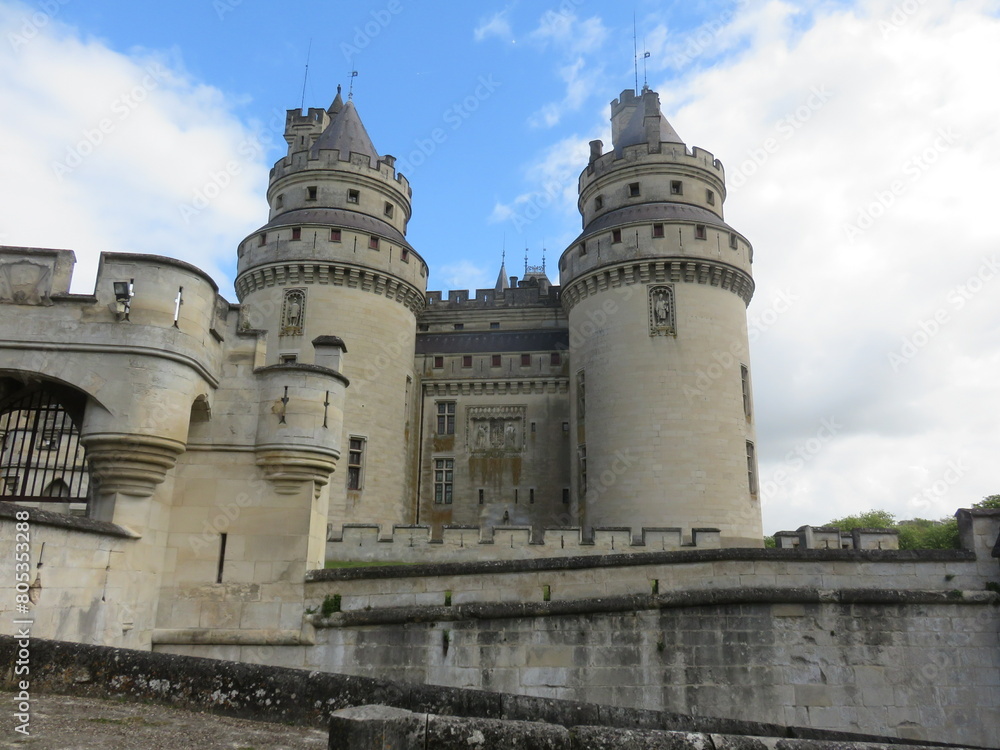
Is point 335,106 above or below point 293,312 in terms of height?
above

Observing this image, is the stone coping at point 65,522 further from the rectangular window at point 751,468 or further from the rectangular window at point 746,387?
the rectangular window at point 746,387

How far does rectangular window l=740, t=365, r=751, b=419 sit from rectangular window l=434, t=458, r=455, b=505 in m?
11.0

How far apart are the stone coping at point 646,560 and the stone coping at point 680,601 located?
421 millimetres

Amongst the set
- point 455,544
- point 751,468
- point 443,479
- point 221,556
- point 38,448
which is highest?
point 443,479

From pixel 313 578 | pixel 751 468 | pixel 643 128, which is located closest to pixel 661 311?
pixel 751 468

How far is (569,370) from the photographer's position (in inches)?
1161

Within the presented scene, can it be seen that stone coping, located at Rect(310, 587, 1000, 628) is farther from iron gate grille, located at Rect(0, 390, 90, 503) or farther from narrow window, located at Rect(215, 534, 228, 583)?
iron gate grille, located at Rect(0, 390, 90, 503)

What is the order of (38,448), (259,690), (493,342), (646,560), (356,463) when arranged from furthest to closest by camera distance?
(493,342)
(356,463)
(38,448)
(646,560)
(259,690)

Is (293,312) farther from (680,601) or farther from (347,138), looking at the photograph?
(680,601)

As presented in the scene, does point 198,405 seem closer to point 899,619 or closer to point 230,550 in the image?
point 230,550

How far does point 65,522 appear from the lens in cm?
851

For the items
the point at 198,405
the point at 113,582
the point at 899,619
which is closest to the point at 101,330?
the point at 198,405

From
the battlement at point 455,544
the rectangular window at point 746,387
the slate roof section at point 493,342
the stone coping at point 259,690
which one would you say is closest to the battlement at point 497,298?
Answer: the slate roof section at point 493,342

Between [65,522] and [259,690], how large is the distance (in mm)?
4902
